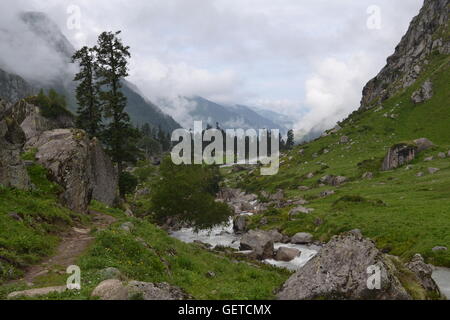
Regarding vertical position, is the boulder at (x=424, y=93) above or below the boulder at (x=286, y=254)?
above

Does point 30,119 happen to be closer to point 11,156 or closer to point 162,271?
point 11,156

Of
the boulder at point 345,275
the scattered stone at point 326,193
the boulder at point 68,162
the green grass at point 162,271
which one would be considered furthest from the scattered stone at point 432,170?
the boulder at point 68,162

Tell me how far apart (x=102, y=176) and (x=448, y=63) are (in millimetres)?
137439

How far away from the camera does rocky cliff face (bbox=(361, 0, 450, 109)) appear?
152 meters

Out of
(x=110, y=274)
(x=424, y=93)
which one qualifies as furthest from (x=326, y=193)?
(x=424, y=93)

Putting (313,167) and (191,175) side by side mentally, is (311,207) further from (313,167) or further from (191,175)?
(313,167)

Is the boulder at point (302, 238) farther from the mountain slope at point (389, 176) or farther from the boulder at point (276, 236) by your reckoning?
the boulder at point (276, 236)

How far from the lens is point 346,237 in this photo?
1914 centimetres

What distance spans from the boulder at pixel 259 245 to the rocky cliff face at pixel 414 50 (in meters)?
126

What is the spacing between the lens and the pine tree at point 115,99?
52.8 m

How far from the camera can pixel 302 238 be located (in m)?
56.5

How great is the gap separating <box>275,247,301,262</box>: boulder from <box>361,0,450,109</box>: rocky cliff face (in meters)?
127

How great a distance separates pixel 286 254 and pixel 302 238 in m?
10.8
